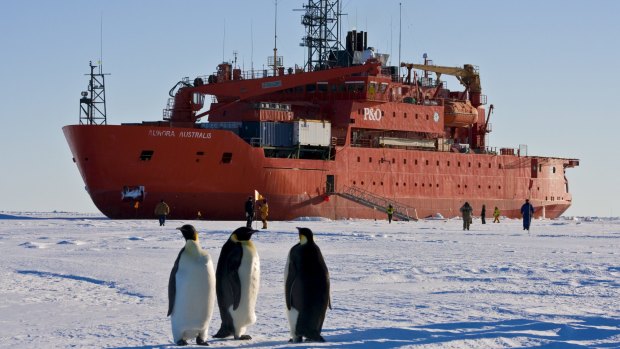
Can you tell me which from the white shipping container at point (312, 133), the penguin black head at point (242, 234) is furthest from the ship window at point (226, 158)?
the penguin black head at point (242, 234)

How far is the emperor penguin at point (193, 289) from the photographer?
9.52 metres

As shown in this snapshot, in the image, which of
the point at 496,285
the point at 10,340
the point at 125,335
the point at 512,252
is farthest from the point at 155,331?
the point at 512,252

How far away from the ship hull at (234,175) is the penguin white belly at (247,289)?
100 feet

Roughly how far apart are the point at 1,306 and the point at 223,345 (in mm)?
3522

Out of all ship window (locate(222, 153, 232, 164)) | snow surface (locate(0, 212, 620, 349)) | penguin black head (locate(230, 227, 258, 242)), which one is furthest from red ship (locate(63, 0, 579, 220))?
penguin black head (locate(230, 227, 258, 242))

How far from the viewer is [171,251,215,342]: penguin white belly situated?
948cm

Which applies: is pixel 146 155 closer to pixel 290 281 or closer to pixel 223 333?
pixel 223 333

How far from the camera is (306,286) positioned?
32.0ft

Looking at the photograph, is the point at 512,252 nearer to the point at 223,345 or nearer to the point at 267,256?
the point at 267,256

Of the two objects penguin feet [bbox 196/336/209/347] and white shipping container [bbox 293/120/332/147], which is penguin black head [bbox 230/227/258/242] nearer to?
penguin feet [bbox 196/336/209/347]

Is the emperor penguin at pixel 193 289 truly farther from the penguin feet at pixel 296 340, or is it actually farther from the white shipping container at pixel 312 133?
the white shipping container at pixel 312 133

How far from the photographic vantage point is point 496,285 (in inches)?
556

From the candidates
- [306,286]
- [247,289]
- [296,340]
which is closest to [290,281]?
[306,286]

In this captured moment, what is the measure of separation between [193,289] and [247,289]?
60 cm
